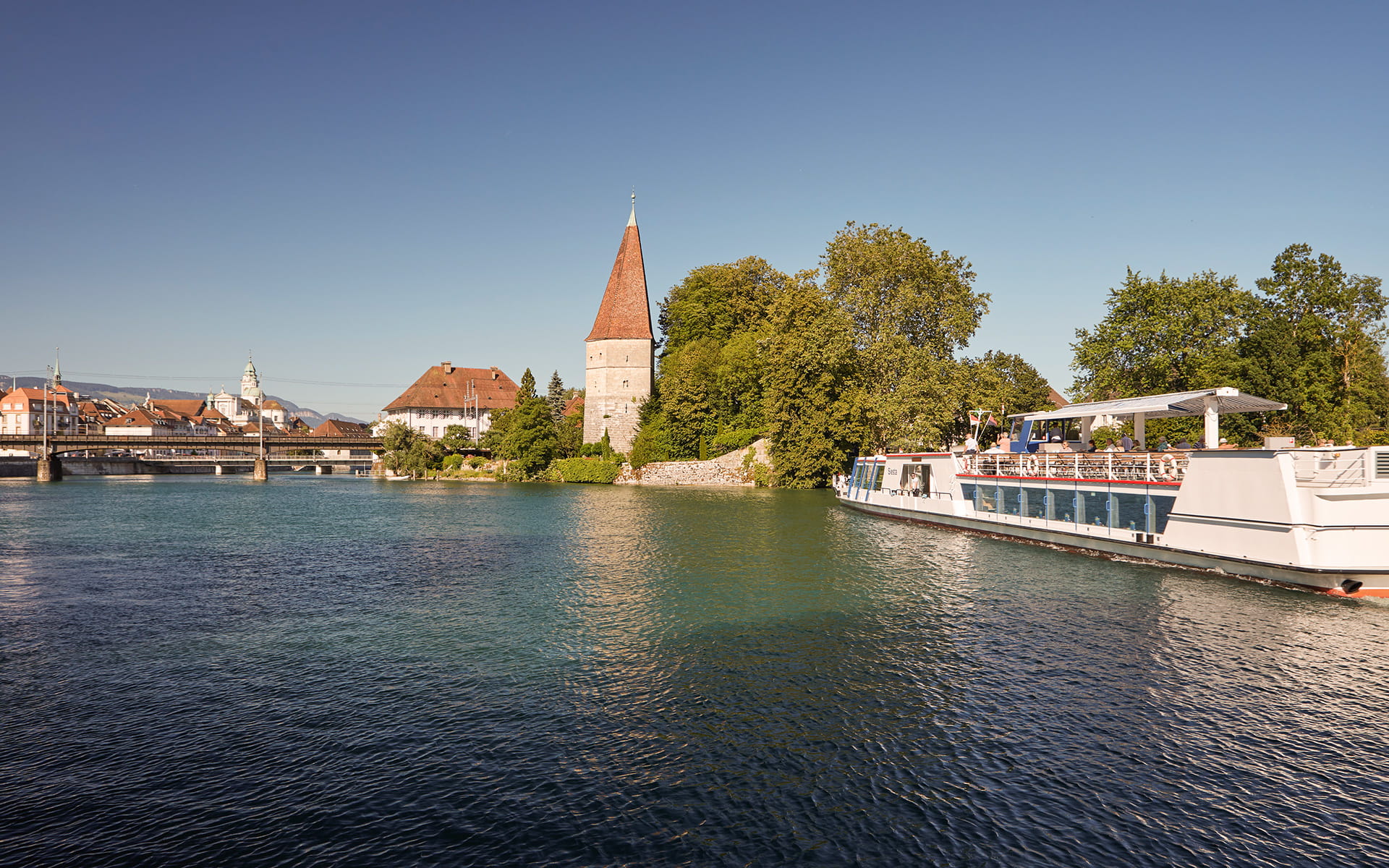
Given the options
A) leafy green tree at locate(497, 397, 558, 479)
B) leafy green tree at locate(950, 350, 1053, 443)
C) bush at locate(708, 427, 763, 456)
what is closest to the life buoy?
leafy green tree at locate(950, 350, 1053, 443)

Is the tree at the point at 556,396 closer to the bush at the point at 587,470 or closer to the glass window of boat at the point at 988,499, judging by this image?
the bush at the point at 587,470

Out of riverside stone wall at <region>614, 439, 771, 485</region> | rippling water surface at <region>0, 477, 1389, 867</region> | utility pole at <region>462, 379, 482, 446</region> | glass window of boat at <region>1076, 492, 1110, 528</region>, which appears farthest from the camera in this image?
utility pole at <region>462, 379, 482, 446</region>

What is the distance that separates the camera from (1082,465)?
33094mm

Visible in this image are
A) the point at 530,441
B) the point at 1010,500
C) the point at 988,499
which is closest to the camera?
the point at 1010,500

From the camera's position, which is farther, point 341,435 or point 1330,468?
point 341,435

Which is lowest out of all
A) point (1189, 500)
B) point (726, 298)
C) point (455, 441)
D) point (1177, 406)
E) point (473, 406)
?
point (1189, 500)

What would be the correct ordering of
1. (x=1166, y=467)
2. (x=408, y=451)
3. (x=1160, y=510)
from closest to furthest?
(x=1160, y=510) < (x=1166, y=467) < (x=408, y=451)

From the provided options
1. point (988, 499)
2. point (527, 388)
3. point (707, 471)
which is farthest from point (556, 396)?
point (988, 499)

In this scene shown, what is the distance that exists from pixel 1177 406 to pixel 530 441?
239ft

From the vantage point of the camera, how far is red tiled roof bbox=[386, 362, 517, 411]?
136m

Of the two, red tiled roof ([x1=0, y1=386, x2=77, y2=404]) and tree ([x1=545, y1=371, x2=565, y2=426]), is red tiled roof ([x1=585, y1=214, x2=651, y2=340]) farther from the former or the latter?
red tiled roof ([x1=0, y1=386, x2=77, y2=404])

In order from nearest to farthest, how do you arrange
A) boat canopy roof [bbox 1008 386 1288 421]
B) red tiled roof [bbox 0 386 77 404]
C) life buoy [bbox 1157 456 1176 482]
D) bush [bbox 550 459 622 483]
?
life buoy [bbox 1157 456 1176 482], boat canopy roof [bbox 1008 386 1288 421], bush [bbox 550 459 622 483], red tiled roof [bbox 0 386 77 404]

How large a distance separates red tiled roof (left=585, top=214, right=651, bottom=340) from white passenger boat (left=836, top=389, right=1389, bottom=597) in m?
56.1

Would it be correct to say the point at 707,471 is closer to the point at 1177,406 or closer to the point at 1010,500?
the point at 1010,500
